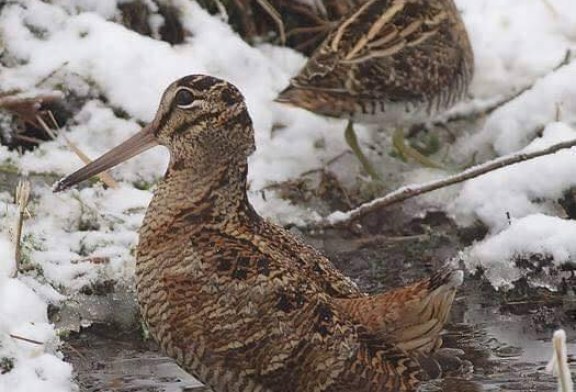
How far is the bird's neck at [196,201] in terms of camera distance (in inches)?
168

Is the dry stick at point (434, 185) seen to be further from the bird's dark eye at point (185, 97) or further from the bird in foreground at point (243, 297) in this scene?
the bird's dark eye at point (185, 97)

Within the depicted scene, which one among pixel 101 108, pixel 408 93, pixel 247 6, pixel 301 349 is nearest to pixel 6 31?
pixel 101 108

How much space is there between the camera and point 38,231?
17.8ft

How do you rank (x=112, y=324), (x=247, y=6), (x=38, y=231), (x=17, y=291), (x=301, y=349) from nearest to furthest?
(x=301, y=349), (x=17, y=291), (x=112, y=324), (x=38, y=231), (x=247, y=6)

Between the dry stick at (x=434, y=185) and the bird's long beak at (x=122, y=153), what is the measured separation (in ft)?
4.32

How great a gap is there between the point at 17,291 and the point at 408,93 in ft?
7.35

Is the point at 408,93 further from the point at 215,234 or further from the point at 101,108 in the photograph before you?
the point at 215,234

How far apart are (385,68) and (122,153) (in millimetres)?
1915

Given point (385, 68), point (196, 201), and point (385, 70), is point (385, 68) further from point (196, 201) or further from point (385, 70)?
point (196, 201)

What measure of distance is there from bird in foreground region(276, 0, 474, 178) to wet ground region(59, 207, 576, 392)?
1.56 ft

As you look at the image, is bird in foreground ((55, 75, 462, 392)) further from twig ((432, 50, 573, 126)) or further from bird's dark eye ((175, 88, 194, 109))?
twig ((432, 50, 573, 126))

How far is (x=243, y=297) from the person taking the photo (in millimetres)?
4043

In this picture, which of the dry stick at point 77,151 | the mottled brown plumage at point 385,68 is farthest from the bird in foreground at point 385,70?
the dry stick at point 77,151

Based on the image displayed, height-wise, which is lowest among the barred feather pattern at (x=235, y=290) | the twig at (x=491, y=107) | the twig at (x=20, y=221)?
the twig at (x=491, y=107)
